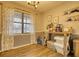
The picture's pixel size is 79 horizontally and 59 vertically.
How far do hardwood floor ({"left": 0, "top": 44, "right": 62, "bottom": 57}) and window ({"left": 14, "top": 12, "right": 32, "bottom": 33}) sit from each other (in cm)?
30

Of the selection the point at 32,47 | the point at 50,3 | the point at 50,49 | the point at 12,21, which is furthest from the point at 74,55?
the point at 12,21

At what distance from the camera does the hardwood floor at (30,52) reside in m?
1.49

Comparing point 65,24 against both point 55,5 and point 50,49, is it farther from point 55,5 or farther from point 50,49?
point 50,49

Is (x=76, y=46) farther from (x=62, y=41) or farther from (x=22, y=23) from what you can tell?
(x=22, y=23)

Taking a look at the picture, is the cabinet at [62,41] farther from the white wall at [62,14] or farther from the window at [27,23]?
the window at [27,23]

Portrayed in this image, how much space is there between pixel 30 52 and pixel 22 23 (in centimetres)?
49

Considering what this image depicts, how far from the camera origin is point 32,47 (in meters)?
1.57

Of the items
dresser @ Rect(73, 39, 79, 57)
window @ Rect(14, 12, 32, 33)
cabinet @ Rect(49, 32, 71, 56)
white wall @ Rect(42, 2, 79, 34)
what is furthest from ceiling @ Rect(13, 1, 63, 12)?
dresser @ Rect(73, 39, 79, 57)

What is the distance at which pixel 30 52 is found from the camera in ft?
5.00

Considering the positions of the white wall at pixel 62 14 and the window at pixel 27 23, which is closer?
the white wall at pixel 62 14

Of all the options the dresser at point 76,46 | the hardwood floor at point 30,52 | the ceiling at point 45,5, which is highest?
the ceiling at point 45,5

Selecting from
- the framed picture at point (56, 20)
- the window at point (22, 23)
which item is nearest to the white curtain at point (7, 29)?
the window at point (22, 23)

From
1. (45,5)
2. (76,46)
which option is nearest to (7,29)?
(45,5)

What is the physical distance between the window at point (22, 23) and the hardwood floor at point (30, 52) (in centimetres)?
30
